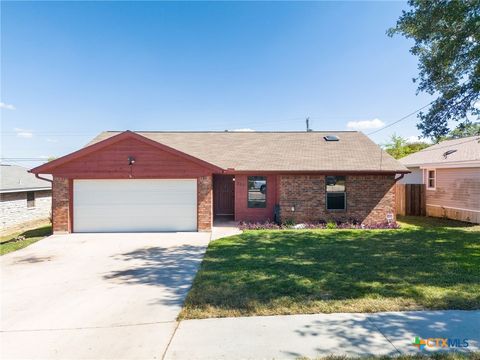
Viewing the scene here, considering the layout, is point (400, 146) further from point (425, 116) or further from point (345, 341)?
point (345, 341)

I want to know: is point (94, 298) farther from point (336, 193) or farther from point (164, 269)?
point (336, 193)

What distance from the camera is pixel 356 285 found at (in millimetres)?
5559

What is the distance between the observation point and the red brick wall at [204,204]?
11977mm

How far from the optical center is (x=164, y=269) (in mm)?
7039

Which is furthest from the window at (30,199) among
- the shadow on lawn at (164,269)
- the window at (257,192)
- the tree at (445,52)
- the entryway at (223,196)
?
the tree at (445,52)

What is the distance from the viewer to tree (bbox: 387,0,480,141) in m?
8.55

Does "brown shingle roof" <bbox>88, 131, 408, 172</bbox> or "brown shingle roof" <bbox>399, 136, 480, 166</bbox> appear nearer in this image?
"brown shingle roof" <bbox>88, 131, 408, 172</bbox>

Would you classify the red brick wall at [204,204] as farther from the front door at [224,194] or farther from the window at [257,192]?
the front door at [224,194]

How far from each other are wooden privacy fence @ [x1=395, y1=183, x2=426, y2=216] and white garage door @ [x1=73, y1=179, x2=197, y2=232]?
12.8 meters

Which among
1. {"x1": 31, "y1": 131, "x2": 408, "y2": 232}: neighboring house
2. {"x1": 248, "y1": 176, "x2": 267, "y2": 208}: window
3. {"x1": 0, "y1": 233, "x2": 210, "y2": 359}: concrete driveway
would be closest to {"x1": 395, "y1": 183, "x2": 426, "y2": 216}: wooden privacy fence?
{"x1": 31, "y1": 131, "x2": 408, "y2": 232}: neighboring house

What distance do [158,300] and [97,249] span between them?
5.23 metres

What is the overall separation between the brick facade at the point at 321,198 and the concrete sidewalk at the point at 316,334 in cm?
885

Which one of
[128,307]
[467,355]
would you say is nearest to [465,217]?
[467,355]

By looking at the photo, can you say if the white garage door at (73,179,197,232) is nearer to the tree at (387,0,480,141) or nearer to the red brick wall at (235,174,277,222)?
the red brick wall at (235,174,277,222)
